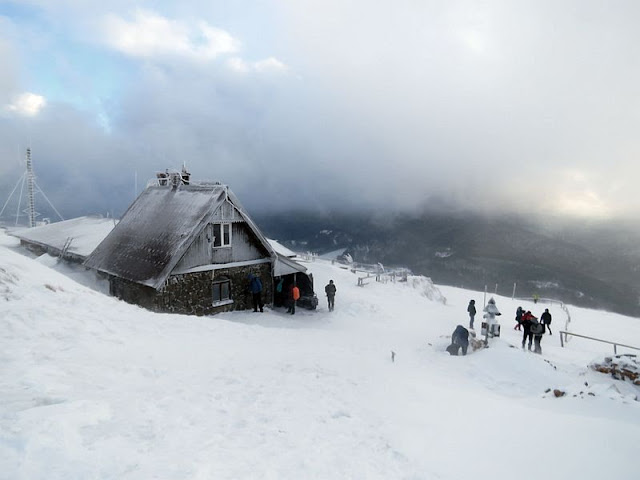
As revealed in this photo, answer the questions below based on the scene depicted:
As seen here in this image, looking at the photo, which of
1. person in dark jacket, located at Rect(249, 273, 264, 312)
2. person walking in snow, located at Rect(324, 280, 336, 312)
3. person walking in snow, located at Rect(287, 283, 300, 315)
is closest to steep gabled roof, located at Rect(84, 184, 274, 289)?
person in dark jacket, located at Rect(249, 273, 264, 312)

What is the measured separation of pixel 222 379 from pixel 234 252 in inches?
537

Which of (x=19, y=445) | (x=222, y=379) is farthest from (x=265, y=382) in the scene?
(x=19, y=445)

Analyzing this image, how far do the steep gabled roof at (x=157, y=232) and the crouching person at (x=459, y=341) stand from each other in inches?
446

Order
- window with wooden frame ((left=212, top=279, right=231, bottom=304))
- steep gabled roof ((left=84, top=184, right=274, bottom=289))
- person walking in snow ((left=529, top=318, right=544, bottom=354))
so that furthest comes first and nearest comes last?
window with wooden frame ((left=212, top=279, right=231, bottom=304)) → steep gabled roof ((left=84, top=184, right=274, bottom=289)) → person walking in snow ((left=529, top=318, right=544, bottom=354))

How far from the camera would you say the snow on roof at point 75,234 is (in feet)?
88.5

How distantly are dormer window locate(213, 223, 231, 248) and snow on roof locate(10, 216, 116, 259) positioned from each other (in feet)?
33.2

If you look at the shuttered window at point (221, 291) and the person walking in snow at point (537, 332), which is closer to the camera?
the person walking in snow at point (537, 332)

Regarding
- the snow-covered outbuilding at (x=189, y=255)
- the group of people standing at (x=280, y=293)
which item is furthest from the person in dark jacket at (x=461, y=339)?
the snow-covered outbuilding at (x=189, y=255)

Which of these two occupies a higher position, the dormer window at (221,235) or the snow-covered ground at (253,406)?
the dormer window at (221,235)

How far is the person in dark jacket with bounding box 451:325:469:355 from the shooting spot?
1557 centimetres

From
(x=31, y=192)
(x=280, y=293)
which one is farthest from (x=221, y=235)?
(x=31, y=192)

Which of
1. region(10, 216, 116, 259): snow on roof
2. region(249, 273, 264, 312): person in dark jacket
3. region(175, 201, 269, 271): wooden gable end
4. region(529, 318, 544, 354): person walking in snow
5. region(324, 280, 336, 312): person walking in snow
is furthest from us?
region(10, 216, 116, 259): snow on roof

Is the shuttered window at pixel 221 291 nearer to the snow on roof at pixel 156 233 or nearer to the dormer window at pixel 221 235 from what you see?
the dormer window at pixel 221 235

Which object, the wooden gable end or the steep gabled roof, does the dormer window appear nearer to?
the wooden gable end
